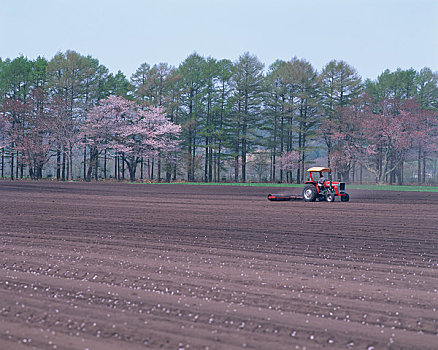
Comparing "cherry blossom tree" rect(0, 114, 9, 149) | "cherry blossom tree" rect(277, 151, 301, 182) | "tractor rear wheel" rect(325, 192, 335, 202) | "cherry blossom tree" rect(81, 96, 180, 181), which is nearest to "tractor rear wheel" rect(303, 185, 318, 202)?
"tractor rear wheel" rect(325, 192, 335, 202)

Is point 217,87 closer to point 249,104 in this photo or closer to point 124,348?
point 249,104

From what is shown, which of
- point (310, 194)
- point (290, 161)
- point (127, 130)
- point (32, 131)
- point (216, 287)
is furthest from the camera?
point (290, 161)

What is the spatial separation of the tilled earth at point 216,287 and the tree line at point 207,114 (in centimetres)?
4055

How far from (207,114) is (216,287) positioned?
177 feet

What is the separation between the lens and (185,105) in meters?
56.5

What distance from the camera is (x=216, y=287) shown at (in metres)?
5.11

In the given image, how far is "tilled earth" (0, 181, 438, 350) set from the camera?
11.9 feet

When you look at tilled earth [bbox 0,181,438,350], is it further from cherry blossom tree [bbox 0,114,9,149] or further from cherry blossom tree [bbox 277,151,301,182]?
cherry blossom tree [bbox 0,114,9,149]

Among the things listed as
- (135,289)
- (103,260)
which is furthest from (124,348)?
(103,260)

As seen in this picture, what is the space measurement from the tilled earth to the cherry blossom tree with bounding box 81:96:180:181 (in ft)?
129

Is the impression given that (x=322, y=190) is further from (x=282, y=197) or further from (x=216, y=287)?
(x=216, y=287)

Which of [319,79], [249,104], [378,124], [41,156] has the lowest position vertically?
[41,156]

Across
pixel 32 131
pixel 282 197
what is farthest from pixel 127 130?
pixel 282 197

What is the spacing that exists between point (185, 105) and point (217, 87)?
543 cm
